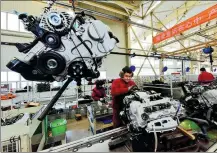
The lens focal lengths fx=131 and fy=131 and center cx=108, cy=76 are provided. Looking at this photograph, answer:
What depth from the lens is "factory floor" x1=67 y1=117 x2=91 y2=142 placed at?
10.9ft

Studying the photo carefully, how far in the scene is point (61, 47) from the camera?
925 millimetres

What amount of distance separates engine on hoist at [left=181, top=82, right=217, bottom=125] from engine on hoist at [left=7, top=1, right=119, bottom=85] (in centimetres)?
164

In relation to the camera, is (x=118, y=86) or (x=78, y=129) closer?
(x=118, y=86)

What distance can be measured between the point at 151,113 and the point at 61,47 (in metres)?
0.89

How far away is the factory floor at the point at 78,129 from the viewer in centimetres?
332

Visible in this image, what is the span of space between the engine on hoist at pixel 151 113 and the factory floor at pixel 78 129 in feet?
8.10

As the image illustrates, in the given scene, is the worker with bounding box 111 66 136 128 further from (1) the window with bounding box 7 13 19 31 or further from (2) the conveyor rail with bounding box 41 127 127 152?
(1) the window with bounding box 7 13 19 31

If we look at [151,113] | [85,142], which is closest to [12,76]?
[85,142]

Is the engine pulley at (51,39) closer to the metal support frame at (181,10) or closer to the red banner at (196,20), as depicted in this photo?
the red banner at (196,20)

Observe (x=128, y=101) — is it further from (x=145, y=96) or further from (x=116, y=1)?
(x=116, y=1)

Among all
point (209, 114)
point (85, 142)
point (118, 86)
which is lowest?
point (85, 142)

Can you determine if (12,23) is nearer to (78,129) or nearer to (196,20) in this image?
(78,129)

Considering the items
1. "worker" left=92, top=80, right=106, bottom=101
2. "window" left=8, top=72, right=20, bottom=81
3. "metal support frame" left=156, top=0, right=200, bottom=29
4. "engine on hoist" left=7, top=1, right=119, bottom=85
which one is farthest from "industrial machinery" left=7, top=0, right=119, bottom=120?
"window" left=8, top=72, right=20, bottom=81

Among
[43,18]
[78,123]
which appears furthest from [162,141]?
[78,123]
